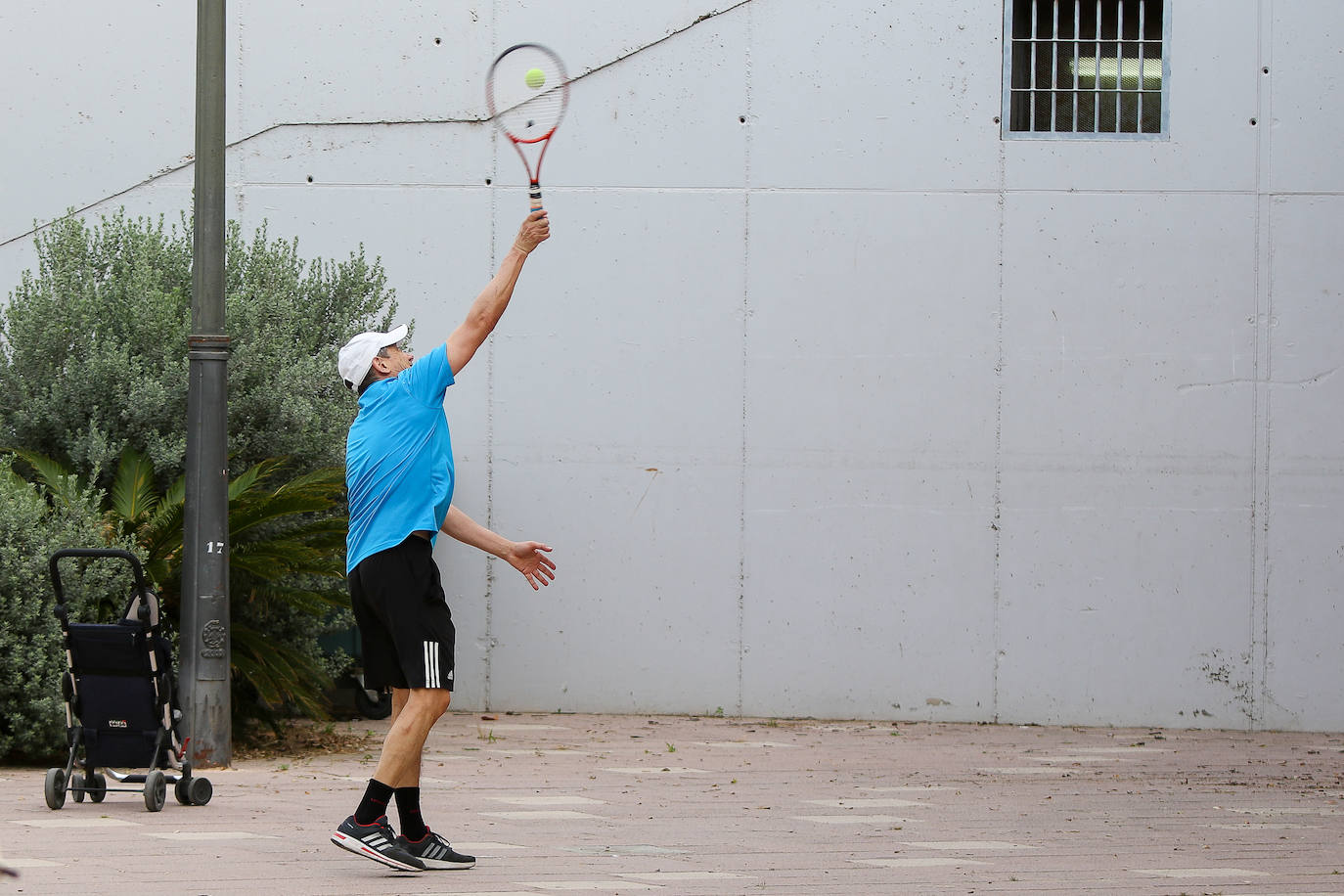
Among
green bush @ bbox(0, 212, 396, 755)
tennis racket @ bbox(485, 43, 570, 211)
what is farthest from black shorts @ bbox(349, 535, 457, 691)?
green bush @ bbox(0, 212, 396, 755)

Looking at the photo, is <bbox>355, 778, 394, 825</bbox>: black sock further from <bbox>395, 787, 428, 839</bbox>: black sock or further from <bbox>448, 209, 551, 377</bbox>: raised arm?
<bbox>448, 209, 551, 377</bbox>: raised arm

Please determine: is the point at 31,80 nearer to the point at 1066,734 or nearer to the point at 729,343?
the point at 729,343

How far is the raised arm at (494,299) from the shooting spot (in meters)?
5.94

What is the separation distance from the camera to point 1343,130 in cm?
1204

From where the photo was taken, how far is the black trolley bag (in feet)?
24.3

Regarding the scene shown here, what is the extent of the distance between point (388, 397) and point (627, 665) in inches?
251

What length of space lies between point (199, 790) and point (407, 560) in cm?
220

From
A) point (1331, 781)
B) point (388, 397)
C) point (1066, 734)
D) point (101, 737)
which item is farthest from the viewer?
point (1066, 734)

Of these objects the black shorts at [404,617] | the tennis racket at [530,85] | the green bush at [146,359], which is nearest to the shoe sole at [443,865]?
the black shorts at [404,617]

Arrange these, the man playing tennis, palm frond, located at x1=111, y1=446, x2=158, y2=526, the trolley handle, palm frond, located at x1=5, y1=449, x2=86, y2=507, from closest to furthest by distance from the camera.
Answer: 1. the man playing tennis
2. the trolley handle
3. palm frond, located at x1=5, y1=449, x2=86, y2=507
4. palm frond, located at x1=111, y1=446, x2=158, y2=526

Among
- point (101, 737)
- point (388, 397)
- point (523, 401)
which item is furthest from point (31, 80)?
point (388, 397)

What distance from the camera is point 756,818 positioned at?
767cm

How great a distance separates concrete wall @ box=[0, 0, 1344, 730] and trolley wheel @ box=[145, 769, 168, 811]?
4904 millimetres

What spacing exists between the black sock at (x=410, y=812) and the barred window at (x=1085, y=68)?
25.6 feet
